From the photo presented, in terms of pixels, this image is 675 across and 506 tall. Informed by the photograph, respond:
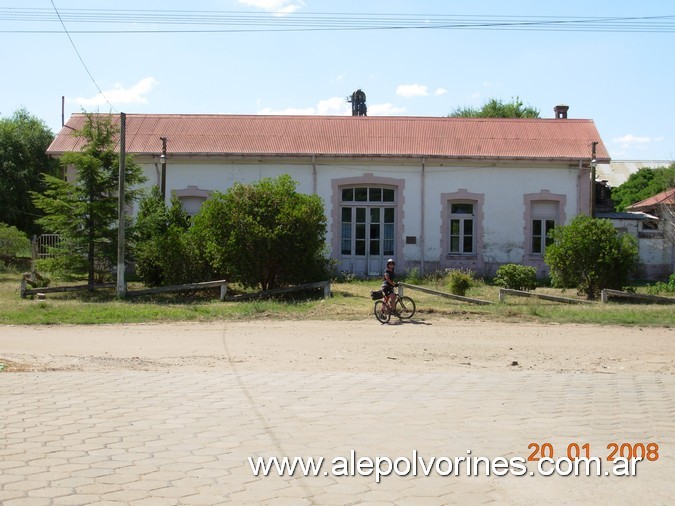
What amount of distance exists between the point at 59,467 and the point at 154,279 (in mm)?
17613

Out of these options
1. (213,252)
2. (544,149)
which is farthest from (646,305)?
(213,252)

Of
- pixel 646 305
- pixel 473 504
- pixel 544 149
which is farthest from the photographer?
pixel 544 149

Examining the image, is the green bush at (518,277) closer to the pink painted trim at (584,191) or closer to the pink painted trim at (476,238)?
the pink painted trim at (476,238)

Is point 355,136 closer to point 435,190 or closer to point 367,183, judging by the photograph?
point 367,183

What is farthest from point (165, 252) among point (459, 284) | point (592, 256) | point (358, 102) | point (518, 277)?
point (358, 102)

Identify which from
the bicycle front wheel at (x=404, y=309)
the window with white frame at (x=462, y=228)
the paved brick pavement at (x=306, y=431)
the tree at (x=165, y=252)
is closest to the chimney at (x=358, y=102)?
the window with white frame at (x=462, y=228)

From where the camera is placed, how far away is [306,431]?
21.8 ft

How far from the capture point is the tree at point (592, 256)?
2030 cm

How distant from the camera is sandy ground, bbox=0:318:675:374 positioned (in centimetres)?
1091

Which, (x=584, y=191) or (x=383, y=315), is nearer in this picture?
(x=383, y=315)

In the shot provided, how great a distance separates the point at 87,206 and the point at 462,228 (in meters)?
13.7

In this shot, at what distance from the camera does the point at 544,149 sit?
2756cm

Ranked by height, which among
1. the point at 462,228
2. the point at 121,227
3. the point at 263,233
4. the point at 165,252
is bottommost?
the point at 165,252

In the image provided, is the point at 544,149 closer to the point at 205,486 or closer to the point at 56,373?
the point at 56,373
